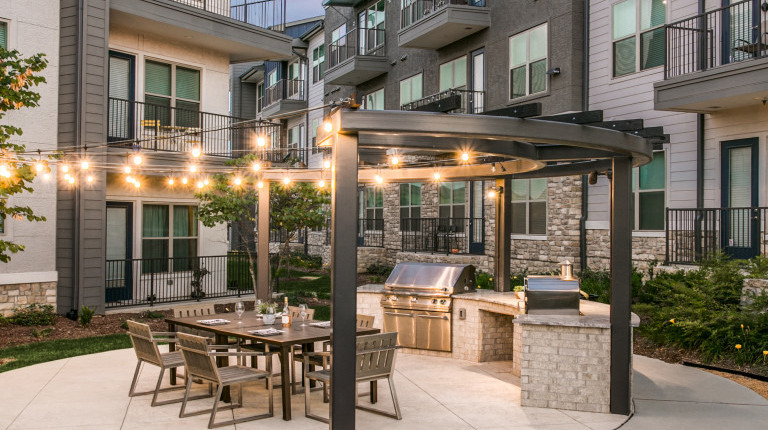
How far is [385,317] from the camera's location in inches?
420

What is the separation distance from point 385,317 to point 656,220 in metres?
7.04

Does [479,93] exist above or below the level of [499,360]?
above

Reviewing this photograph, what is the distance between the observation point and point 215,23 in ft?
52.2

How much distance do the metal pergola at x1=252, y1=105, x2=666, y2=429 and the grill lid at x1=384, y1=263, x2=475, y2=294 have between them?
95 centimetres

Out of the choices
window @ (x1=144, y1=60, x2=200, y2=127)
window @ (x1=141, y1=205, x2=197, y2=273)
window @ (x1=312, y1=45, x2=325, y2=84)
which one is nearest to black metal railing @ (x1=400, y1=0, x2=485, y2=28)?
window @ (x1=144, y1=60, x2=200, y2=127)

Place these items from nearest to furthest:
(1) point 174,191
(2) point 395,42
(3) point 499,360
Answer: (3) point 499,360, (1) point 174,191, (2) point 395,42

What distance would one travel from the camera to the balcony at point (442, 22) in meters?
18.3

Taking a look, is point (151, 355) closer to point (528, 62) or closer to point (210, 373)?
point (210, 373)

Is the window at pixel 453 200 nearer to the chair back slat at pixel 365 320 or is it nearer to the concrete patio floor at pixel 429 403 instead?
the concrete patio floor at pixel 429 403

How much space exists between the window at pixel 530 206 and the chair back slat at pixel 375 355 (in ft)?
35.3

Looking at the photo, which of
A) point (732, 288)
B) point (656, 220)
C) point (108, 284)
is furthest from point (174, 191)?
point (732, 288)

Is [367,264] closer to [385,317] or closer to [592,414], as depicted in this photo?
[385,317]

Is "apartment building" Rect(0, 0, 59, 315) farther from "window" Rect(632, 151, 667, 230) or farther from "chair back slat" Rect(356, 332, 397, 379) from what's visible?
"window" Rect(632, 151, 667, 230)

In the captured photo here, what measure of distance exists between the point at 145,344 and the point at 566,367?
4782mm
